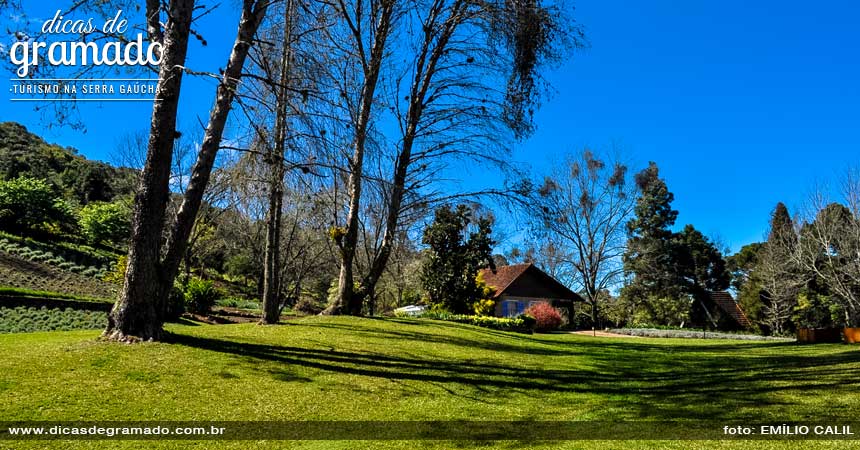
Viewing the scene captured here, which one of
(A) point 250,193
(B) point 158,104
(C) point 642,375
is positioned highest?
(B) point 158,104

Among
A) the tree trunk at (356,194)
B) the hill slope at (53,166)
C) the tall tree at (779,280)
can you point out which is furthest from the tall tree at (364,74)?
the hill slope at (53,166)

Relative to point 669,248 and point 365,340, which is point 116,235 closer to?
point 365,340

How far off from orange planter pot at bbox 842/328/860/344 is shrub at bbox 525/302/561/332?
533 inches

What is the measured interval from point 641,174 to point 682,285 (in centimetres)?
933

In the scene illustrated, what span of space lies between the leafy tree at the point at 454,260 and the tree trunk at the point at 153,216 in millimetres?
19251

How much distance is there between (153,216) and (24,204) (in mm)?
31432

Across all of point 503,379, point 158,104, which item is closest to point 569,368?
point 503,379

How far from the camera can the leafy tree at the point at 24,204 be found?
97.2ft

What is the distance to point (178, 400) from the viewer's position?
4.62 meters

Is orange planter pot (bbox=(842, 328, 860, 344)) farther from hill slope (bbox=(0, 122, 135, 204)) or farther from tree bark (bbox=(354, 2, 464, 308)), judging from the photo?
hill slope (bbox=(0, 122, 135, 204))

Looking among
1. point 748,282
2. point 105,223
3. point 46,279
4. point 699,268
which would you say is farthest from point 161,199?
point 699,268

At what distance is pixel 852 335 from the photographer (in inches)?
625

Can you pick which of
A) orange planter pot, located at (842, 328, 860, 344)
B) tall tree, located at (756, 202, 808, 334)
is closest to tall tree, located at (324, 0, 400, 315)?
orange planter pot, located at (842, 328, 860, 344)

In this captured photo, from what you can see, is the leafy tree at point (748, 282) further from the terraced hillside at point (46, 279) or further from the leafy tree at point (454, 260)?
the terraced hillside at point (46, 279)
